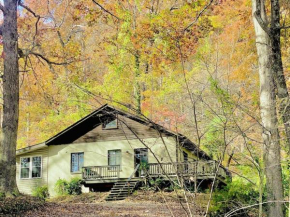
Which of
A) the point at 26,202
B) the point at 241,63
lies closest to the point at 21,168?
the point at 26,202

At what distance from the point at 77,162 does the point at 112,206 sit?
974 centimetres

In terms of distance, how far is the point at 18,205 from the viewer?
9.26 meters

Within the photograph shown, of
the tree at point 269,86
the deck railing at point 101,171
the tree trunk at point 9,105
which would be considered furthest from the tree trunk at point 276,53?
the deck railing at point 101,171

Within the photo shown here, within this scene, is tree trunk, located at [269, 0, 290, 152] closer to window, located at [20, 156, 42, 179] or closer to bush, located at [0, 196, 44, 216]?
bush, located at [0, 196, 44, 216]

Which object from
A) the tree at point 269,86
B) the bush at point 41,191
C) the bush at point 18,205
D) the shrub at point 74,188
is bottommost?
the bush at point 41,191

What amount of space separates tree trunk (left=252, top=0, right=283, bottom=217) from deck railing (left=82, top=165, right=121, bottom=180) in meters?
14.6

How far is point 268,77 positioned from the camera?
7.22 m

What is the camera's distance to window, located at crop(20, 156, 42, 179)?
23.7 meters

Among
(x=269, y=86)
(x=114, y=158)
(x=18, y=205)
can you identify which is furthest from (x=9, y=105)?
(x=114, y=158)

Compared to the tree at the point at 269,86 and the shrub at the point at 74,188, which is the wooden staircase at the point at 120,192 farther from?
the tree at the point at 269,86

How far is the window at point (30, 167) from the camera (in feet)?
77.6

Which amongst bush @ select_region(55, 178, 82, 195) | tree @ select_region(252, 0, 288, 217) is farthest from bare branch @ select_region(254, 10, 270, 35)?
bush @ select_region(55, 178, 82, 195)

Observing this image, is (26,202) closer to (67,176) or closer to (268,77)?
(268,77)

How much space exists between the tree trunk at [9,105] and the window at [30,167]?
43.1 feet
